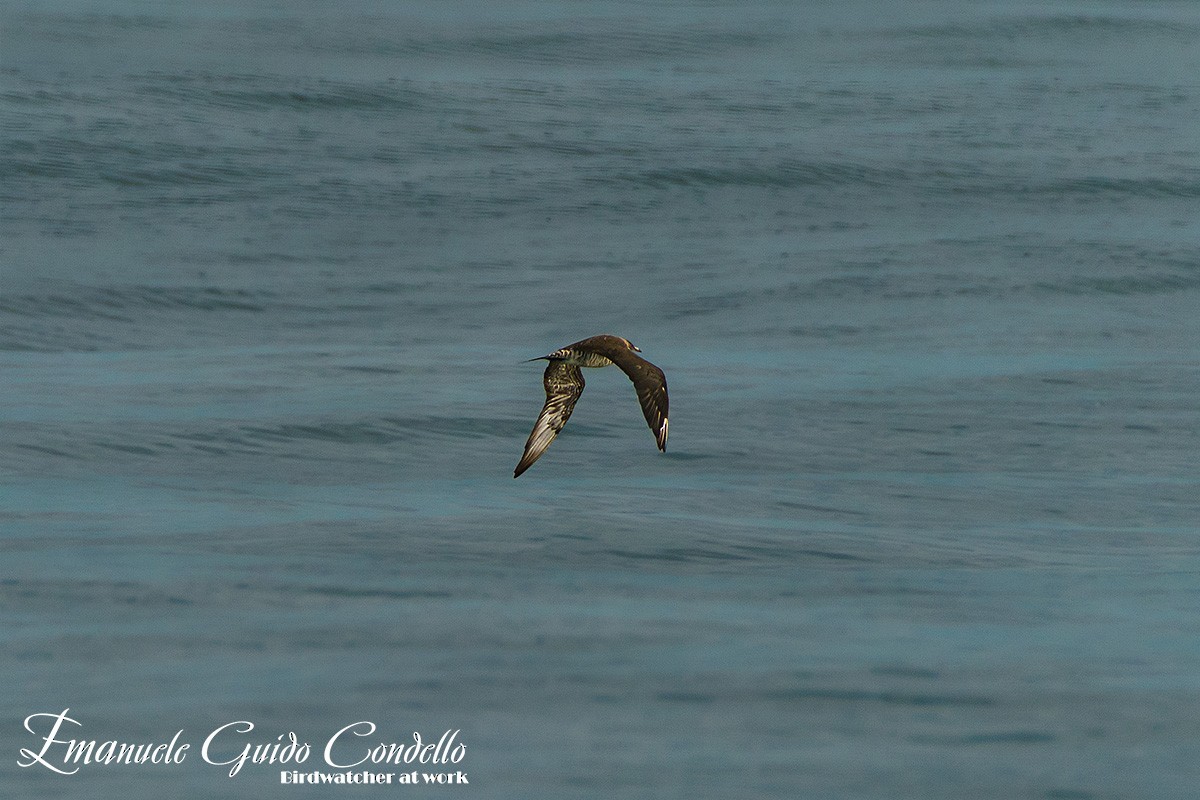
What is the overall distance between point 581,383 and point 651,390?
4.05 feet

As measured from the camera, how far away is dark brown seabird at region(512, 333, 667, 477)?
10.4 meters

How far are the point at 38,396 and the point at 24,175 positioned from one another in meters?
9.11

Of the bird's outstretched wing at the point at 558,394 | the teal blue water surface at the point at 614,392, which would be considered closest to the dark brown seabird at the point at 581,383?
the bird's outstretched wing at the point at 558,394

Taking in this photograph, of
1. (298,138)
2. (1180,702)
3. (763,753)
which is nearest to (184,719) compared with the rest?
(763,753)

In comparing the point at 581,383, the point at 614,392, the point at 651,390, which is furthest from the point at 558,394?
the point at 614,392

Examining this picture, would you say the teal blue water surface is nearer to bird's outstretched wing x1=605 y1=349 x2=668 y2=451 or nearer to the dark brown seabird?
the dark brown seabird

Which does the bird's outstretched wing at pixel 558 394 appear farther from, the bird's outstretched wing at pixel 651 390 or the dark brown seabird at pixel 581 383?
the bird's outstretched wing at pixel 651 390

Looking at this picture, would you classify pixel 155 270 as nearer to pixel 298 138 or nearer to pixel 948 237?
pixel 298 138

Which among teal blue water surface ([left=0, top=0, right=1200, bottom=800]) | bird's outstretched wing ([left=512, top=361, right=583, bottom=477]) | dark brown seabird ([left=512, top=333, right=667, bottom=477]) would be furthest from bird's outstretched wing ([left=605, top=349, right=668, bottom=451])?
teal blue water surface ([left=0, top=0, right=1200, bottom=800])

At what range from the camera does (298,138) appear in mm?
29672

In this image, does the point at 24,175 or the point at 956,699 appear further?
the point at 24,175

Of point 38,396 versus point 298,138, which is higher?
point 298,138

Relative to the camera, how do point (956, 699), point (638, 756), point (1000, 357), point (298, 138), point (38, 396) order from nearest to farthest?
1. point (638, 756)
2. point (956, 699)
3. point (38, 396)
4. point (1000, 357)
5. point (298, 138)

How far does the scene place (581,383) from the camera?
11641 millimetres
